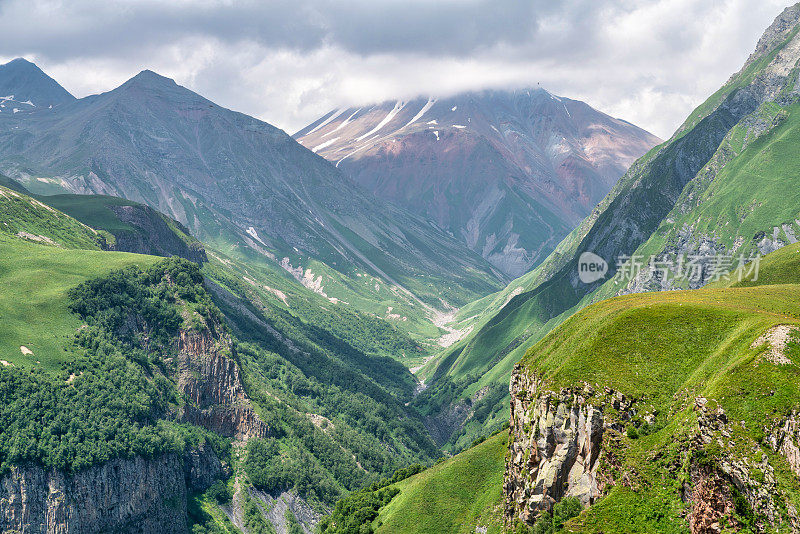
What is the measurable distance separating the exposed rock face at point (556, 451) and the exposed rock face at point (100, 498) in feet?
317

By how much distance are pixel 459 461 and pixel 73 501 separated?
84751 mm

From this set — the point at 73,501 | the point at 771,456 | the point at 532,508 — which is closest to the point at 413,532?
the point at 532,508

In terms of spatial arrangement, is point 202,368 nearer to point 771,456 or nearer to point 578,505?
point 578,505

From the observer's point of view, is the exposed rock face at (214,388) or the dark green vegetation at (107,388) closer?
the dark green vegetation at (107,388)

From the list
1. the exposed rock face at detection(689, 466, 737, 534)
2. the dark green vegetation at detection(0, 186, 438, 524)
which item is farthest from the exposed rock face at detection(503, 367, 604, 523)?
the dark green vegetation at detection(0, 186, 438, 524)

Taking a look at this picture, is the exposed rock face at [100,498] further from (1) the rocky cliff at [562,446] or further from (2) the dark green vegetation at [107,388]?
(1) the rocky cliff at [562,446]

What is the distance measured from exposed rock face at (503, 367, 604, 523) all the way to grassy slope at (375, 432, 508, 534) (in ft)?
60.0

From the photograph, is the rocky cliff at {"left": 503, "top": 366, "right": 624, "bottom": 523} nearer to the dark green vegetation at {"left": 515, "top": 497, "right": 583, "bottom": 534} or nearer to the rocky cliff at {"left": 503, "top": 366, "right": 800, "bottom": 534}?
the rocky cliff at {"left": 503, "top": 366, "right": 800, "bottom": 534}

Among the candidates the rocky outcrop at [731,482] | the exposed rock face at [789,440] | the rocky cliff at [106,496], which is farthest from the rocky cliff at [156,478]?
the exposed rock face at [789,440]

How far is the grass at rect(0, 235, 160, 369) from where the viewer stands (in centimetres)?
13988

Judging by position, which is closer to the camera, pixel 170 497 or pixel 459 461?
pixel 459 461

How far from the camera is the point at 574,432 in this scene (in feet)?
238

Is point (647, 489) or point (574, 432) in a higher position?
point (574, 432)

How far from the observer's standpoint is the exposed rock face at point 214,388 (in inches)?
6973
